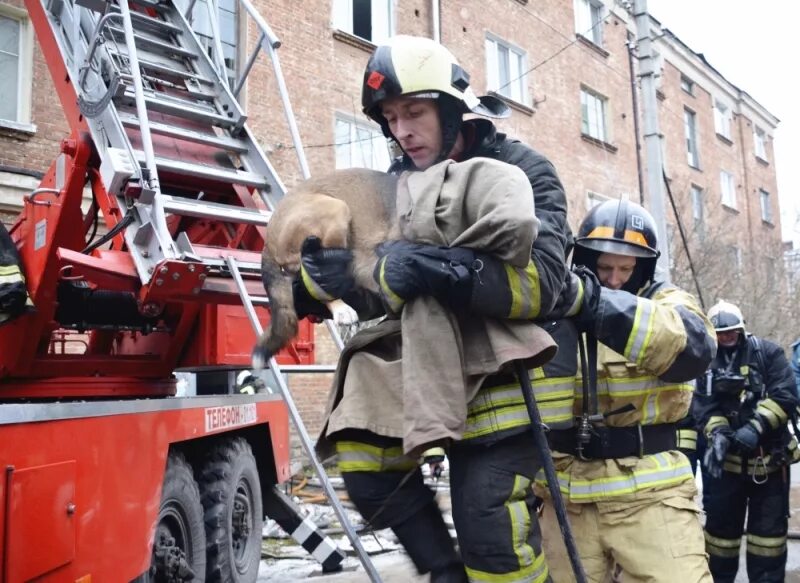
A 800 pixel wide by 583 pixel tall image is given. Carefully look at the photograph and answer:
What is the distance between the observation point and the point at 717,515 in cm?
509

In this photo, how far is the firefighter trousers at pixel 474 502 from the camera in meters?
Answer: 1.80

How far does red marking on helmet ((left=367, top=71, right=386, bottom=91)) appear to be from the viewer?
6.64 ft

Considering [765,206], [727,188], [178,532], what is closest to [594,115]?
[727,188]

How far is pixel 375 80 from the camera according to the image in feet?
6.68

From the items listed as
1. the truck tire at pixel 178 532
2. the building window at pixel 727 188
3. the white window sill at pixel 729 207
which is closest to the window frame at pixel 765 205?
the building window at pixel 727 188

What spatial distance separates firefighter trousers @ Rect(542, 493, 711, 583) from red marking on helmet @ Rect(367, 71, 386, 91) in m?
1.51

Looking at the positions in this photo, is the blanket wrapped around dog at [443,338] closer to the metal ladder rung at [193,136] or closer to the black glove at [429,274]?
the black glove at [429,274]

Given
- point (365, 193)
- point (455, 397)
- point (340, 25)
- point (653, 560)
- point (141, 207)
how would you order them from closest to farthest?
point (455, 397) < point (365, 193) < point (653, 560) < point (141, 207) < point (340, 25)

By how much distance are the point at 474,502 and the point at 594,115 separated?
1864 cm

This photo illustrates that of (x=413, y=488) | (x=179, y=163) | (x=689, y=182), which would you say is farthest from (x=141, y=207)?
(x=689, y=182)

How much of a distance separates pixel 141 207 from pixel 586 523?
8.17 feet

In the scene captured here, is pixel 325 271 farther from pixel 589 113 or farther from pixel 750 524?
pixel 589 113

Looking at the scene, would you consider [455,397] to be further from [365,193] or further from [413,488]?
[365,193]

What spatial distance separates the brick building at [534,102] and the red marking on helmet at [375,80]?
16.2ft
